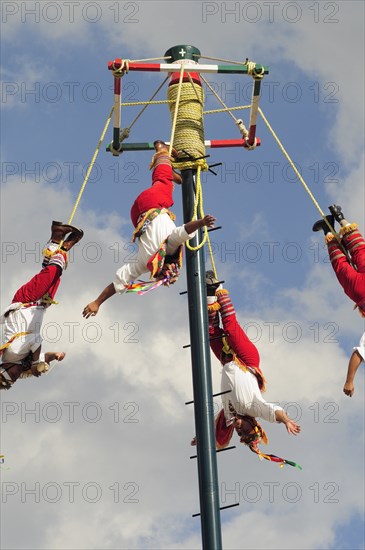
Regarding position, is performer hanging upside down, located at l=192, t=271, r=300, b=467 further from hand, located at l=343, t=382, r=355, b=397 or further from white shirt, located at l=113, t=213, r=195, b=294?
white shirt, located at l=113, t=213, r=195, b=294

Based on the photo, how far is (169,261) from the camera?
463 inches

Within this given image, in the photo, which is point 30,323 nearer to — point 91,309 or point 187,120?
point 91,309

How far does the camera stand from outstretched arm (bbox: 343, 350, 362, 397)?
37.5 feet

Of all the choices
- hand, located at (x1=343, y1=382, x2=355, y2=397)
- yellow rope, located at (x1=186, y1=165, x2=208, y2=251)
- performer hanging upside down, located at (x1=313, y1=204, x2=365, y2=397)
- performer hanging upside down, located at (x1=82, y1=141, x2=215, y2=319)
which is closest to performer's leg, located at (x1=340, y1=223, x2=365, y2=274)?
performer hanging upside down, located at (x1=313, y1=204, x2=365, y2=397)

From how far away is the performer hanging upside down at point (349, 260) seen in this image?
11586 millimetres

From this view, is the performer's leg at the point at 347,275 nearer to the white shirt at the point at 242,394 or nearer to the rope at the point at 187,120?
the white shirt at the point at 242,394

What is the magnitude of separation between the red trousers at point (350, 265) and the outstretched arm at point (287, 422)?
4.89ft

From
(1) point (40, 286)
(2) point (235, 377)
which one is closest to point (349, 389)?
(2) point (235, 377)

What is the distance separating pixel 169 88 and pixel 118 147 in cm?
102

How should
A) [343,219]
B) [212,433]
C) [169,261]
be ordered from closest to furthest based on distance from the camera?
1. [212,433]
2. [169,261]
3. [343,219]

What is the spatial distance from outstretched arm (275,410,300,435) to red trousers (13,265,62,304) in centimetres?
315

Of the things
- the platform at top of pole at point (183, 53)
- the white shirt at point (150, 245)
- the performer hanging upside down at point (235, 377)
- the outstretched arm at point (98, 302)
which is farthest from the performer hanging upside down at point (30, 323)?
the platform at top of pole at point (183, 53)

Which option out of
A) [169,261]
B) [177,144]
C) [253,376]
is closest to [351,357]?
[253,376]

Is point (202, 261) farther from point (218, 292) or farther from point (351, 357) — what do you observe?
point (351, 357)
